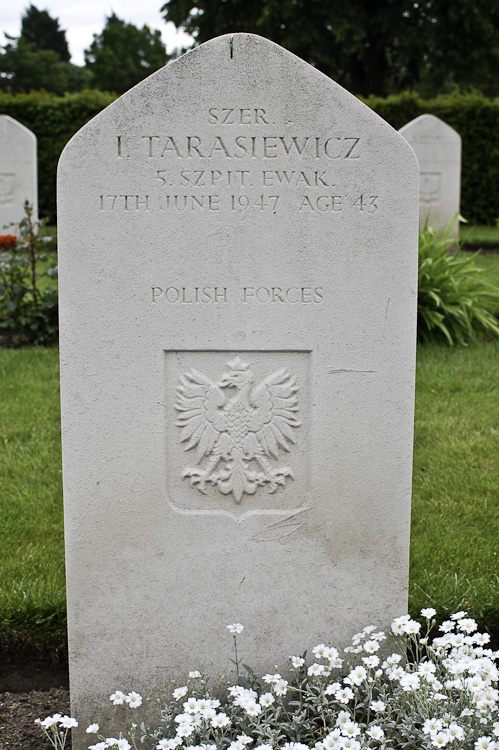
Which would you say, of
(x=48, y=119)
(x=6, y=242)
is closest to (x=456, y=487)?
(x=6, y=242)

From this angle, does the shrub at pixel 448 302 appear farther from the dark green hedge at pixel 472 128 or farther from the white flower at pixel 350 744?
the dark green hedge at pixel 472 128

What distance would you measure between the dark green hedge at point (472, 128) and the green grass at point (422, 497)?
1105cm

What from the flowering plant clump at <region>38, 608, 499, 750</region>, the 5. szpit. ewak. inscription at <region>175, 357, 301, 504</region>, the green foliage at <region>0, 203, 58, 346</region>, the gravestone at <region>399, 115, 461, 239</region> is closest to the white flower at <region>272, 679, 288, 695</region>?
the flowering plant clump at <region>38, 608, 499, 750</region>

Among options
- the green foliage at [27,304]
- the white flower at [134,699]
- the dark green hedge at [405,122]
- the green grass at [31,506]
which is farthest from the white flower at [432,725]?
the dark green hedge at [405,122]

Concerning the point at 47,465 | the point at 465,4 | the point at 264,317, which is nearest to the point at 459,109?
the point at 465,4

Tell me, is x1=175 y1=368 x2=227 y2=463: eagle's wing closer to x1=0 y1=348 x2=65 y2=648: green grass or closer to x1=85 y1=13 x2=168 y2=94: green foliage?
x1=0 y1=348 x2=65 y2=648: green grass

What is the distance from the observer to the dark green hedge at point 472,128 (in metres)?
15.9

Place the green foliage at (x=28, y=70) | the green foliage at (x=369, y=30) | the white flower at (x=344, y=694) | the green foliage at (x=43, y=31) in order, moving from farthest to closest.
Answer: the green foliage at (x=43, y=31), the green foliage at (x=28, y=70), the green foliage at (x=369, y=30), the white flower at (x=344, y=694)

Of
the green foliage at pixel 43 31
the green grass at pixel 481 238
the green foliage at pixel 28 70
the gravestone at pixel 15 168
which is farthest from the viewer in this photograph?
the green foliage at pixel 43 31

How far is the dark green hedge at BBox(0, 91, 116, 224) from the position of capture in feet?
52.4

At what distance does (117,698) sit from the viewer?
2.32 m

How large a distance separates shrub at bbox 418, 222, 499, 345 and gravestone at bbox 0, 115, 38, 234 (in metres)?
6.84

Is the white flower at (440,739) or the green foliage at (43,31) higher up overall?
the green foliage at (43,31)

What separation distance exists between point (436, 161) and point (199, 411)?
10.0m
